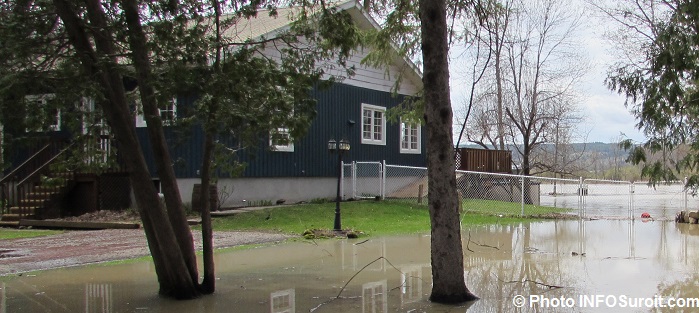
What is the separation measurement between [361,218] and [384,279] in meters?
9.25

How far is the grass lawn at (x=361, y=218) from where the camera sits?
1653cm

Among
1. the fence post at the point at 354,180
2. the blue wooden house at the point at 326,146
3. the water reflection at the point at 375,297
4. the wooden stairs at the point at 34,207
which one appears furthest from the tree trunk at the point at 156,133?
the fence post at the point at 354,180

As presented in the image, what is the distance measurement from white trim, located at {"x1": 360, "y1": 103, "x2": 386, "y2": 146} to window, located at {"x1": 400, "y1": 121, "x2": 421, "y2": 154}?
3.80 feet

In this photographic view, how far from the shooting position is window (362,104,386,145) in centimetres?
2483

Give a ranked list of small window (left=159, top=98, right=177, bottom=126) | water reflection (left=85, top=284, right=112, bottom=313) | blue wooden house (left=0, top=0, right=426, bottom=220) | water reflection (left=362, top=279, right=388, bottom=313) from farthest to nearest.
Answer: blue wooden house (left=0, top=0, right=426, bottom=220), small window (left=159, top=98, right=177, bottom=126), water reflection (left=85, top=284, right=112, bottom=313), water reflection (left=362, top=279, right=388, bottom=313)

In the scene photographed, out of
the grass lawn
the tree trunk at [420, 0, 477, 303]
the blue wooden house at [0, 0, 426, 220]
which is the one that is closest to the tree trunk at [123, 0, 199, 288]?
the tree trunk at [420, 0, 477, 303]

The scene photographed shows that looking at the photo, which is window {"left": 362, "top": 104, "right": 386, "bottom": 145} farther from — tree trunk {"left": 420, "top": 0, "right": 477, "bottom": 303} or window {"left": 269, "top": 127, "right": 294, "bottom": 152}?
tree trunk {"left": 420, "top": 0, "right": 477, "bottom": 303}

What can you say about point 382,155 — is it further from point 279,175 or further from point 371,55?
point 371,55

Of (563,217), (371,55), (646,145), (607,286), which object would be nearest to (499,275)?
(607,286)

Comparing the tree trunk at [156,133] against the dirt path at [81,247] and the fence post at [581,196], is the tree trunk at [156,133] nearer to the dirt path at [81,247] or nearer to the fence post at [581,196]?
the dirt path at [81,247]

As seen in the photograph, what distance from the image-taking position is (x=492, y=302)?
773 centimetres

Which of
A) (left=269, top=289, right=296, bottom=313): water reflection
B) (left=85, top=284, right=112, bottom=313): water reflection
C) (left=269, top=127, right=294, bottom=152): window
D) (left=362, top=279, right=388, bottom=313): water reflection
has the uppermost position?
(left=269, top=127, right=294, bottom=152): window

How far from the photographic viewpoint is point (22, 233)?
52.4ft

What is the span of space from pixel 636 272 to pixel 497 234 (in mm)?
5540
